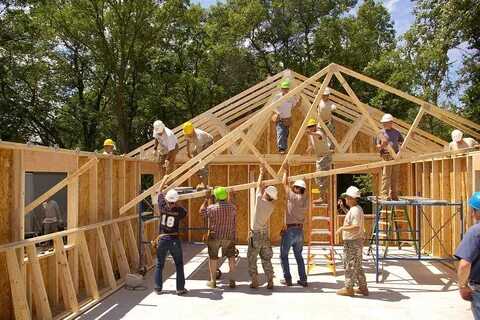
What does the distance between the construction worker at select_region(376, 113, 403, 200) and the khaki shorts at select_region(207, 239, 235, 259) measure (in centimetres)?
348

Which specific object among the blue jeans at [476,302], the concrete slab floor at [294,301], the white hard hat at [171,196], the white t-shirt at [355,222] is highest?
the white hard hat at [171,196]

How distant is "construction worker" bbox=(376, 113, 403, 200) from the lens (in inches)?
374

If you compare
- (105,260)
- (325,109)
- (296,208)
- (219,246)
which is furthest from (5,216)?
(325,109)

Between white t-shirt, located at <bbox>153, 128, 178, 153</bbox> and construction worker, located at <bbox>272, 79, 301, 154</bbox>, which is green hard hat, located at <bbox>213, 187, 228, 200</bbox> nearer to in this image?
white t-shirt, located at <bbox>153, 128, 178, 153</bbox>

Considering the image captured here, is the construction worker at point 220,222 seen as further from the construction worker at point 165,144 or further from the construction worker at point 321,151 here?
the construction worker at point 321,151

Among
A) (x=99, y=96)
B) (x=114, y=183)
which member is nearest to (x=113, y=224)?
(x=114, y=183)

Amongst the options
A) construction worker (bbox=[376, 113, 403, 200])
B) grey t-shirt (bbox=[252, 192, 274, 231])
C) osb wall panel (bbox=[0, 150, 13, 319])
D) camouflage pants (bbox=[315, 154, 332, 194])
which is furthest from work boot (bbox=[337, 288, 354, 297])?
osb wall panel (bbox=[0, 150, 13, 319])

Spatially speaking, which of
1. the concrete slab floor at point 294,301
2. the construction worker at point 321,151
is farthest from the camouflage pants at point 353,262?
the construction worker at point 321,151

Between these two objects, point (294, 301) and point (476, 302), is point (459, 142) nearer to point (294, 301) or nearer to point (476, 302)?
point (294, 301)

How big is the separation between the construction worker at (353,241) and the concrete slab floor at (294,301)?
0.24 m

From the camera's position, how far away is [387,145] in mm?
9281

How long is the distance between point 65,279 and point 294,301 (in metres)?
3.47

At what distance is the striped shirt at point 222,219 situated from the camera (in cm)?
821

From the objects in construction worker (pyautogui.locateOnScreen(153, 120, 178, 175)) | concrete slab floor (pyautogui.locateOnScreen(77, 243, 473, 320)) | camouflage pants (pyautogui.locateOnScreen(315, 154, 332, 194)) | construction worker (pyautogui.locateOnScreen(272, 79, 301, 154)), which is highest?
construction worker (pyautogui.locateOnScreen(272, 79, 301, 154))
